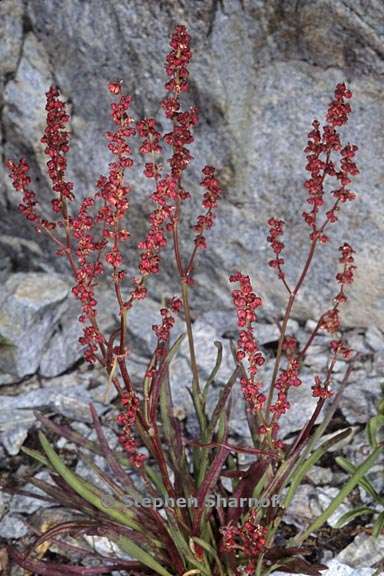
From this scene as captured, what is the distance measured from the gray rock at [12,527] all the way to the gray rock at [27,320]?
2.52ft

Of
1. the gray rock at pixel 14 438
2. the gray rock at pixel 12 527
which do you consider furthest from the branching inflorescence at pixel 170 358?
the gray rock at pixel 14 438

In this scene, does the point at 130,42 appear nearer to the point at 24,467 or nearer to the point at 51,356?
the point at 51,356

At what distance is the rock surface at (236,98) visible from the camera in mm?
3197

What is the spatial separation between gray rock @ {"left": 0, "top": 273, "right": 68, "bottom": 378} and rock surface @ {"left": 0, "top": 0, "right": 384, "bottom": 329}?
1.38 ft

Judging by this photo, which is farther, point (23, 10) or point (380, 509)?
point (23, 10)

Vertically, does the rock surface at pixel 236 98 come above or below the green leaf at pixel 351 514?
above

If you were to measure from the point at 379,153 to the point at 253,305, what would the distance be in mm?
1336

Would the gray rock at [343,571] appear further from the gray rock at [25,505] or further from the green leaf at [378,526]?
the gray rock at [25,505]

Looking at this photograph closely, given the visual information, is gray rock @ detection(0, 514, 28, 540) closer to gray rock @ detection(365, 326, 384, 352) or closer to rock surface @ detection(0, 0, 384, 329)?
rock surface @ detection(0, 0, 384, 329)

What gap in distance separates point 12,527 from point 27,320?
1008mm

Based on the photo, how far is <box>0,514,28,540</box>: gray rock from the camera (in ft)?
10.0

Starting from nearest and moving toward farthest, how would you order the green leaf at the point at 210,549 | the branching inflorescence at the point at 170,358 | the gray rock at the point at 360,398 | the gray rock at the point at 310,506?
the branching inflorescence at the point at 170,358 → the green leaf at the point at 210,549 → the gray rock at the point at 310,506 → the gray rock at the point at 360,398

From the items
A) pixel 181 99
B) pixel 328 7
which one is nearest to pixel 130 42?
pixel 181 99

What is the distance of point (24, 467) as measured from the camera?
3.32 metres
